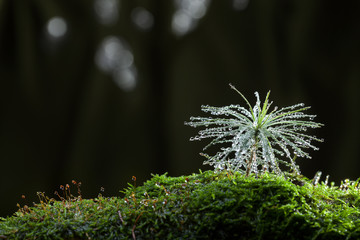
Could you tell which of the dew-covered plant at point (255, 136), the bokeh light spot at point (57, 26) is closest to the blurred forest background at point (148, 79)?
the bokeh light spot at point (57, 26)

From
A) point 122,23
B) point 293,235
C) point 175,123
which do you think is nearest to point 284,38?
point 175,123

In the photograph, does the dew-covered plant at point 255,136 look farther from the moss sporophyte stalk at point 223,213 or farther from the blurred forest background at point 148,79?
Result: the blurred forest background at point 148,79

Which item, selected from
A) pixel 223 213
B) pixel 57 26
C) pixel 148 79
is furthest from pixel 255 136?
pixel 57 26

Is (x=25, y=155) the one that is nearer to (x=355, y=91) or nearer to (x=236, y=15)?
(x=236, y=15)

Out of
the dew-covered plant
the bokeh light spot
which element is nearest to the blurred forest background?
the bokeh light spot

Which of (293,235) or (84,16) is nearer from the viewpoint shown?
(293,235)
